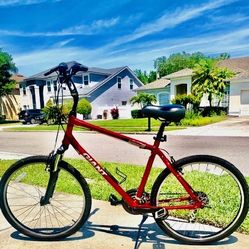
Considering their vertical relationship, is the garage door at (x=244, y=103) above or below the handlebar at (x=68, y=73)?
below

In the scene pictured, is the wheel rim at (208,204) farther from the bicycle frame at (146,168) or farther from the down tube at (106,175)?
the down tube at (106,175)

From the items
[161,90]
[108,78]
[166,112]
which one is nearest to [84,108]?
[108,78]

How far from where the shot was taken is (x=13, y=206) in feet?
11.2

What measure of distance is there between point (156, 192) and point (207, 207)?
2.03ft

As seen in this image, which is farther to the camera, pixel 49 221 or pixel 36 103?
pixel 36 103

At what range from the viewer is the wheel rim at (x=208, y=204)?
286 cm

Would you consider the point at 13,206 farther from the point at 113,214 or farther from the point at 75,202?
the point at 113,214

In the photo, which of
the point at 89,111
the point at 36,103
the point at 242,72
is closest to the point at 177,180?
the point at 242,72

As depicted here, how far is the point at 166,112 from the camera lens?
2.79m

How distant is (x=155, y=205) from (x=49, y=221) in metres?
1.28

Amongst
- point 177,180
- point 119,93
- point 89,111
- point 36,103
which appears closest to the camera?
point 177,180

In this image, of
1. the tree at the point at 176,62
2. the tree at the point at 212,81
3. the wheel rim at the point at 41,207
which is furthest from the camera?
the tree at the point at 176,62

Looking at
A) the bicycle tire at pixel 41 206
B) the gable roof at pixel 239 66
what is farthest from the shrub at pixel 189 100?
the bicycle tire at pixel 41 206

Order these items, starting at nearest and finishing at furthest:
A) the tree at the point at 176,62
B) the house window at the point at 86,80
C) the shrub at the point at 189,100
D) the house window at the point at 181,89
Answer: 1. the shrub at the point at 189,100
2. the house window at the point at 181,89
3. the house window at the point at 86,80
4. the tree at the point at 176,62
